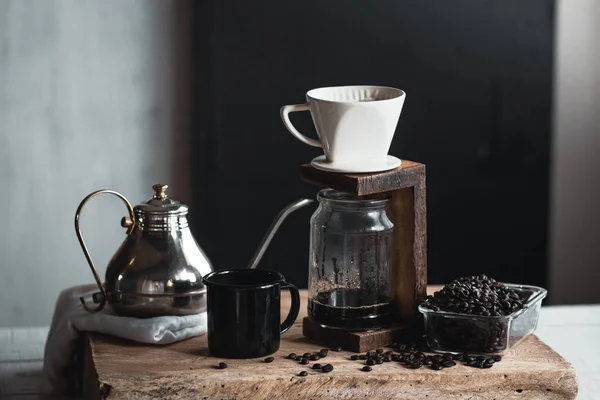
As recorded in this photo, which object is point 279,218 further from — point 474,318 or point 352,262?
point 474,318

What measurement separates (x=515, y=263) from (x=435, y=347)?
148cm

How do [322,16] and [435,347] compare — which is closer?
[435,347]

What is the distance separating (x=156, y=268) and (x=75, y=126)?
118cm

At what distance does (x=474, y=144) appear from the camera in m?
2.45

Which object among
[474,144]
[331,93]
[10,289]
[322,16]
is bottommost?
[10,289]

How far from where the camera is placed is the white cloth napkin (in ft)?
3.76

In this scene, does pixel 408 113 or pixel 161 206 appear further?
pixel 408 113

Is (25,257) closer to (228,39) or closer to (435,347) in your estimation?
(228,39)

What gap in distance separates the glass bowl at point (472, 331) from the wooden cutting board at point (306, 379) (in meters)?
0.03

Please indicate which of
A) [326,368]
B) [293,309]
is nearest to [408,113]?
[293,309]

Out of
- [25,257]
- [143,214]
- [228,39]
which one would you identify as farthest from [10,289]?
[143,214]

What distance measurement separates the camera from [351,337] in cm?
113

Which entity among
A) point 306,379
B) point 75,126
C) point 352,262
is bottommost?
point 306,379

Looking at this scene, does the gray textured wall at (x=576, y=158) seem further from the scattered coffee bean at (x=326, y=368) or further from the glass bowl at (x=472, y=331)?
the scattered coffee bean at (x=326, y=368)
